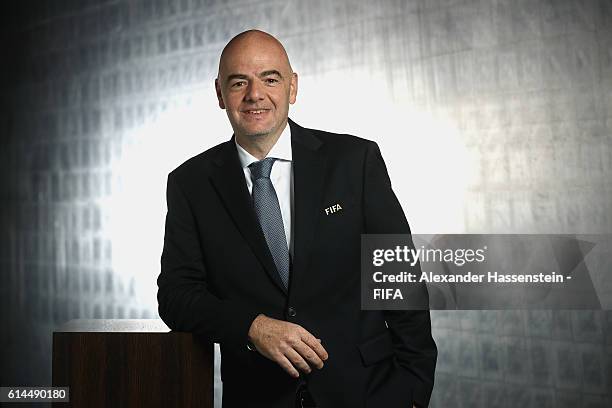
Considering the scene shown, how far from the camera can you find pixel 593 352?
8.62ft

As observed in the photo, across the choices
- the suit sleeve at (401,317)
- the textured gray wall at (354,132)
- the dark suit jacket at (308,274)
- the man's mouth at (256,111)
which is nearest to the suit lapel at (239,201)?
the dark suit jacket at (308,274)

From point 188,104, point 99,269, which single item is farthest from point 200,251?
point 99,269

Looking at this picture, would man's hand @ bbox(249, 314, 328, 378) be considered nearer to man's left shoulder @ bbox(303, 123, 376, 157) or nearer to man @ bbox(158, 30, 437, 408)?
man @ bbox(158, 30, 437, 408)

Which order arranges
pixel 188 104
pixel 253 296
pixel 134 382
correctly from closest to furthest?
1. pixel 134 382
2. pixel 253 296
3. pixel 188 104

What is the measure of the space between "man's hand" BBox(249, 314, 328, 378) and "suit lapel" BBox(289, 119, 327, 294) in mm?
142

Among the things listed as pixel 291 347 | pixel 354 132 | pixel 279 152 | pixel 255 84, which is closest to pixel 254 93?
pixel 255 84

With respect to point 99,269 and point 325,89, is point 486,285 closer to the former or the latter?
point 325,89

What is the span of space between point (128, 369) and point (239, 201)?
1.40 ft

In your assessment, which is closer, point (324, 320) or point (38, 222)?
point (324, 320)

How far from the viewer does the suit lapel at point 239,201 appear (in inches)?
63.8

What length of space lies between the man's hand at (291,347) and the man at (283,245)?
0.22ft

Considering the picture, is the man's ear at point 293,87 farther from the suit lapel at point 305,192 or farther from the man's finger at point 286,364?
the man's finger at point 286,364

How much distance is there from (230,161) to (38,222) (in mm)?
2180

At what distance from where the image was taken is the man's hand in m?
1.48
